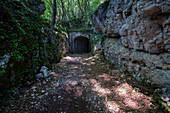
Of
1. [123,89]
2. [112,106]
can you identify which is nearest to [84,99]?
[112,106]

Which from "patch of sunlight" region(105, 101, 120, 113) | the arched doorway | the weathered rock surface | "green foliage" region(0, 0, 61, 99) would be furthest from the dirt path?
the arched doorway

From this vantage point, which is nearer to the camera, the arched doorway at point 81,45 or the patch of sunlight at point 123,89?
the patch of sunlight at point 123,89

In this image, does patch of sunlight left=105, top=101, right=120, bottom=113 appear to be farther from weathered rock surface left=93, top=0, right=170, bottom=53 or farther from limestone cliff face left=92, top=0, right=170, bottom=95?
weathered rock surface left=93, top=0, right=170, bottom=53

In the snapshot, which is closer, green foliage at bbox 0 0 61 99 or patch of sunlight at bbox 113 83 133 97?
green foliage at bbox 0 0 61 99

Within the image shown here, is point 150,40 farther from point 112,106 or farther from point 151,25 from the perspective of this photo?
point 112,106

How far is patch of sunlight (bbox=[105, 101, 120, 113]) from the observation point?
2.30 m

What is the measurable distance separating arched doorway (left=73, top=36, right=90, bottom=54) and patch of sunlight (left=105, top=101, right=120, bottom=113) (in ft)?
45.5

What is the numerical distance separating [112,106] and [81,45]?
15.5m

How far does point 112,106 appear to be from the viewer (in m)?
2.45

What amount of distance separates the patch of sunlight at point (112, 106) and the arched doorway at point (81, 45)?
546 inches

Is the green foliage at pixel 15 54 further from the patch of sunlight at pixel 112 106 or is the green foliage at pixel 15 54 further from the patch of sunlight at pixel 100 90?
the patch of sunlight at pixel 112 106

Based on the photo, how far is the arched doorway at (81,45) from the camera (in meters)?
16.1

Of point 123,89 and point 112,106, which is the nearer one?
point 112,106

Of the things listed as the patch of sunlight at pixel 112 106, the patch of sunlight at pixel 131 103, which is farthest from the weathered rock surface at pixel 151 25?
the patch of sunlight at pixel 112 106
